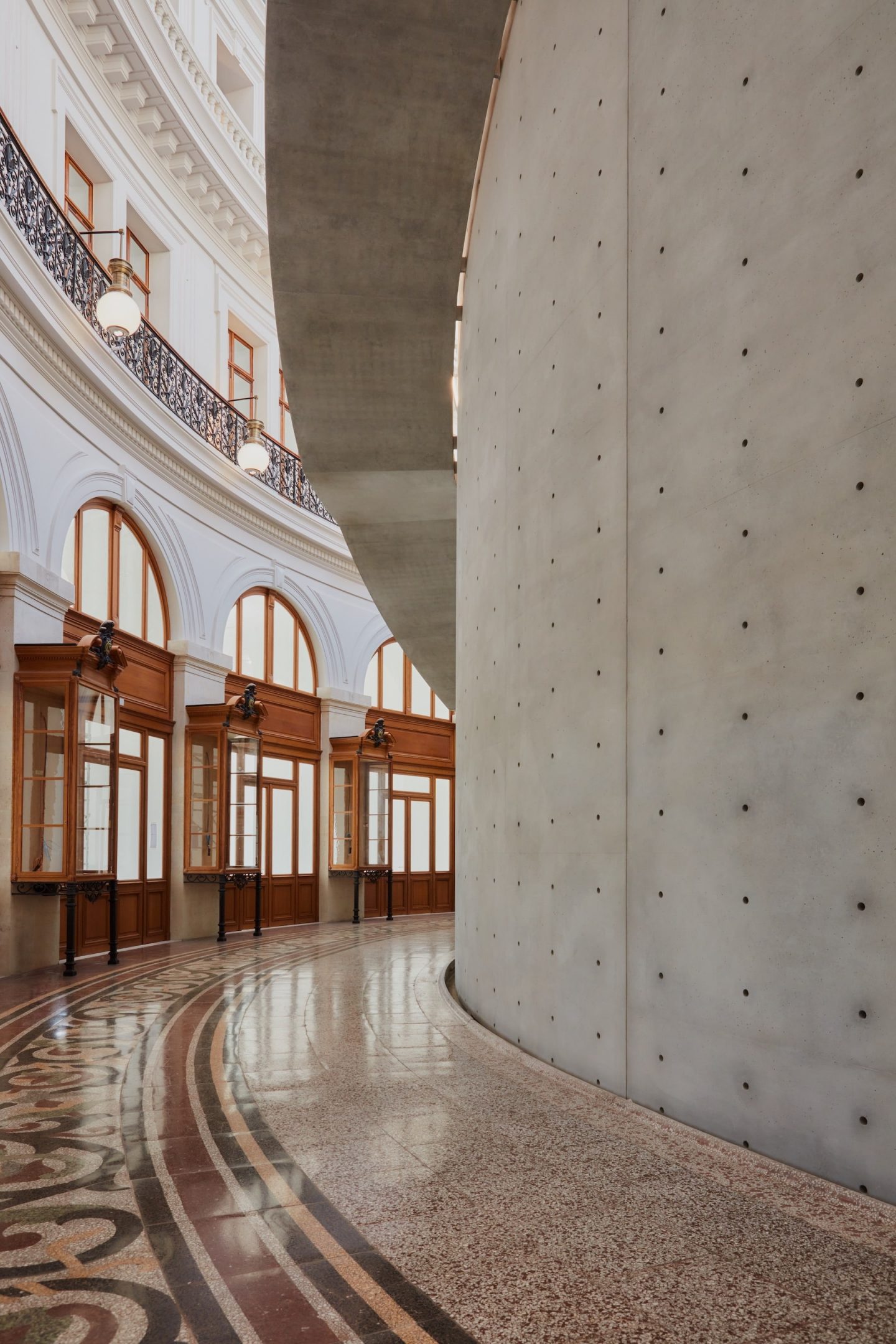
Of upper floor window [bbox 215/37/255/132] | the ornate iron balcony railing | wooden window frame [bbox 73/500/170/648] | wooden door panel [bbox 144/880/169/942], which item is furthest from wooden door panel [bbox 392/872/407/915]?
upper floor window [bbox 215/37/255/132]

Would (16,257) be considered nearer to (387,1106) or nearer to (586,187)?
(586,187)

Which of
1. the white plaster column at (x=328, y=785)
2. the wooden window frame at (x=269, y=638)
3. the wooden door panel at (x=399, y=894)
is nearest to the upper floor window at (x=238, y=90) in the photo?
the wooden window frame at (x=269, y=638)

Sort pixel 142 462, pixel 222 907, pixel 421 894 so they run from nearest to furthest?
pixel 142 462 < pixel 222 907 < pixel 421 894

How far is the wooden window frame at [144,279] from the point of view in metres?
13.7

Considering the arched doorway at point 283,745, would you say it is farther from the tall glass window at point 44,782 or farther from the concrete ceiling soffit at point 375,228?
the tall glass window at point 44,782

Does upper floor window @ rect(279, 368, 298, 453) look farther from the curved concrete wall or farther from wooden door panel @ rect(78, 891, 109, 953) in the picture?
the curved concrete wall

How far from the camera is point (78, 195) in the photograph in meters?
12.5

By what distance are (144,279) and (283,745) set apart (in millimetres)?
6888

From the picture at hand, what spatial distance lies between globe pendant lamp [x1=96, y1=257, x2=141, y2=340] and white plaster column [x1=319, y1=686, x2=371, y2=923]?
27.1ft

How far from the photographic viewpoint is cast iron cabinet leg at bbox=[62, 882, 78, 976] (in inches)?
356

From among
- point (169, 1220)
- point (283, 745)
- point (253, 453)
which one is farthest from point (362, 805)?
point (169, 1220)

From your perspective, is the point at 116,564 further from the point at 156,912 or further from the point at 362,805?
the point at 362,805

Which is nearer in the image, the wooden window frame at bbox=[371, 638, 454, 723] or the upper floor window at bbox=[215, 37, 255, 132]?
the upper floor window at bbox=[215, 37, 255, 132]

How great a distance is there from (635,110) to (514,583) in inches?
93.9
